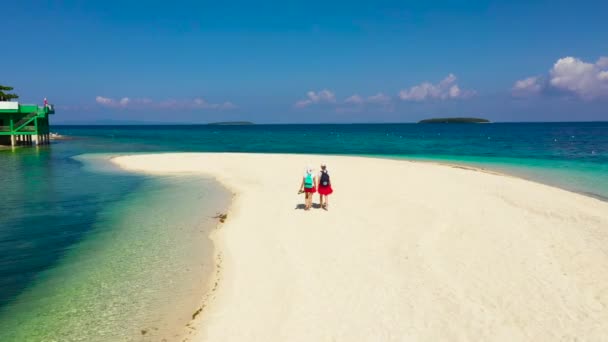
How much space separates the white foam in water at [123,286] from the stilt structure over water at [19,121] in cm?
4970

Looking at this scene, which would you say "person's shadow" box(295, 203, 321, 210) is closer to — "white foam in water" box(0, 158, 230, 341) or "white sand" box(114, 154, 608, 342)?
"white sand" box(114, 154, 608, 342)

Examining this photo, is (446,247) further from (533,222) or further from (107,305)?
(107,305)

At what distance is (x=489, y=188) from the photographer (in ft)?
71.2

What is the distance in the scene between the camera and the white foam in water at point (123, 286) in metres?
7.60

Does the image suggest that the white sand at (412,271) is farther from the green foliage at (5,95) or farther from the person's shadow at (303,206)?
the green foliage at (5,95)

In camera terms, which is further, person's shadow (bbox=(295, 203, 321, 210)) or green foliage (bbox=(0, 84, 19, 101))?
green foliage (bbox=(0, 84, 19, 101))

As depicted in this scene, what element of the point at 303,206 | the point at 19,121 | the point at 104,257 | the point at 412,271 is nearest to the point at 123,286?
the point at 104,257

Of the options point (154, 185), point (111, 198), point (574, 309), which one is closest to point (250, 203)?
point (111, 198)

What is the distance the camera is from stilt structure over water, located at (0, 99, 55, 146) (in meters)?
53.1

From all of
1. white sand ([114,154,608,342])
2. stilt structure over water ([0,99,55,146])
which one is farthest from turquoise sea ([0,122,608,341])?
stilt structure over water ([0,99,55,146])

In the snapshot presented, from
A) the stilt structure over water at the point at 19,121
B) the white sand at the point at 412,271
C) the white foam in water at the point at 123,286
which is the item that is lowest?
the white foam in water at the point at 123,286

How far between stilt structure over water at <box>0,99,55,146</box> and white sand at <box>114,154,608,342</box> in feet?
169

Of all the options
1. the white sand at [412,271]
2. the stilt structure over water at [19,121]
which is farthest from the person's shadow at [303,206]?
the stilt structure over water at [19,121]

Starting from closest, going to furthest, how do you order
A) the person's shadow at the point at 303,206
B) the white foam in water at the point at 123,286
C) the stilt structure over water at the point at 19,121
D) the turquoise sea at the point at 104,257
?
the white foam in water at the point at 123,286 < the turquoise sea at the point at 104,257 < the person's shadow at the point at 303,206 < the stilt structure over water at the point at 19,121
